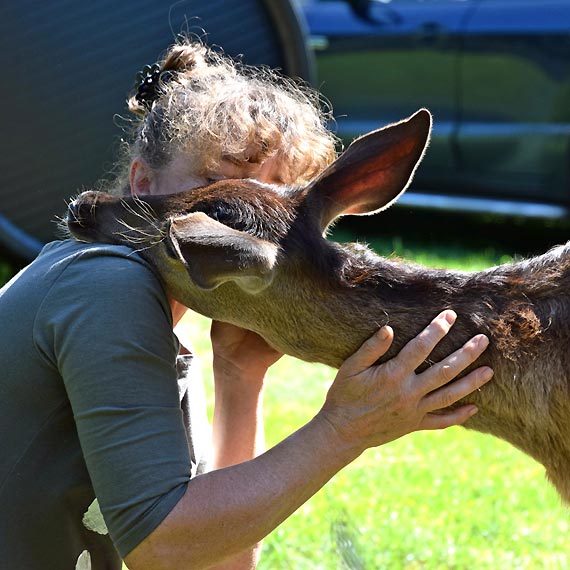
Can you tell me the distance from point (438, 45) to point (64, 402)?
6949 millimetres

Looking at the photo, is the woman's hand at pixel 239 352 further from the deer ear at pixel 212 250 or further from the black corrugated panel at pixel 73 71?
the black corrugated panel at pixel 73 71

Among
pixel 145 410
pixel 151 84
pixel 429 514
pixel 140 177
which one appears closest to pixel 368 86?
pixel 429 514

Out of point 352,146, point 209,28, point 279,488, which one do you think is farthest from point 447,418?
point 209,28

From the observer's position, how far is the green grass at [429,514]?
14.1 ft

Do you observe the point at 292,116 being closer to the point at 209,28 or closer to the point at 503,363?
the point at 503,363

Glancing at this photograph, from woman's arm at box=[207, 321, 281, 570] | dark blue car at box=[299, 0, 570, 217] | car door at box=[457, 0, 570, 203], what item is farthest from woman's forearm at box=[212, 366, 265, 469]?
car door at box=[457, 0, 570, 203]

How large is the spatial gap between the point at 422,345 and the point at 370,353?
0.44 ft

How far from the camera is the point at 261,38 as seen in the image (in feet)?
24.2

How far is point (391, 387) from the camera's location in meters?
2.88

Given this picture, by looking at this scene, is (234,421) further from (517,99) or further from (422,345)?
(517,99)

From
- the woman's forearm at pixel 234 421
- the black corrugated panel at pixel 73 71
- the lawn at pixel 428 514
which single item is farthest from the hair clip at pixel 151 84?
the black corrugated panel at pixel 73 71

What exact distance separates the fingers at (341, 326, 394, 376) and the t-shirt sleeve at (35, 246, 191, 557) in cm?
45

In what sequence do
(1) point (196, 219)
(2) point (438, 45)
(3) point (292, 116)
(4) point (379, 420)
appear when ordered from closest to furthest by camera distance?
1. (1) point (196, 219)
2. (4) point (379, 420)
3. (3) point (292, 116)
4. (2) point (438, 45)

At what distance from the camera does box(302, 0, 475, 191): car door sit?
927 centimetres
